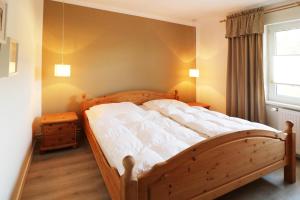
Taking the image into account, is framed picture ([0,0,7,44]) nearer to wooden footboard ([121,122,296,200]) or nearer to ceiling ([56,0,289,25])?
wooden footboard ([121,122,296,200])

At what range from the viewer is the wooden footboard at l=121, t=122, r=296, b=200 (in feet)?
4.49

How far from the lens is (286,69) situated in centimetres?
315

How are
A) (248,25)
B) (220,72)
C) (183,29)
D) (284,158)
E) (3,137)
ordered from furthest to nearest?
1. (183,29)
2. (220,72)
3. (248,25)
4. (284,158)
5. (3,137)

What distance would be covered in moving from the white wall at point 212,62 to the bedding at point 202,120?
111 centimetres

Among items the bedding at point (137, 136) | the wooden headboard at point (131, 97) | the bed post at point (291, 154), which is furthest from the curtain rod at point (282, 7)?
the bedding at point (137, 136)

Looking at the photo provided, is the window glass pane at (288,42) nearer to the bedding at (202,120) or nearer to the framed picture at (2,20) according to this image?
the bedding at (202,120)

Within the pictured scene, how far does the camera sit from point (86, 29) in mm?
3418

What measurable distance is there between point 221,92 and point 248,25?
4.43ft

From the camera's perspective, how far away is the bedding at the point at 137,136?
1.65 metres

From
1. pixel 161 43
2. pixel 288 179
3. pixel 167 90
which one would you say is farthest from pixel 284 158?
pixel 161 43

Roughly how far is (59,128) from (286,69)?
369cm

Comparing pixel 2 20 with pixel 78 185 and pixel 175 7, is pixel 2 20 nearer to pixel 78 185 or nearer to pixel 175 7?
pixel 78 185

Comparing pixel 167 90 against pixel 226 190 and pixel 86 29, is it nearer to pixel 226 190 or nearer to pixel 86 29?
pixel 86 29

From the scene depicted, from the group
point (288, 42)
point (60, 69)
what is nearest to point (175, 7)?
point (288, 42)
